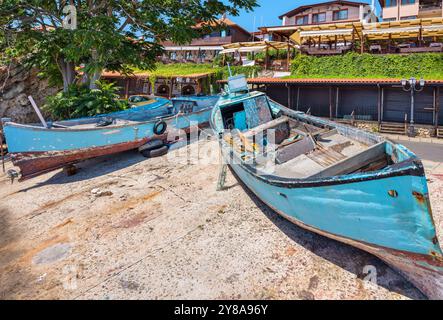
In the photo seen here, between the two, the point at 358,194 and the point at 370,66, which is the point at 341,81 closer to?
the point at 370,66

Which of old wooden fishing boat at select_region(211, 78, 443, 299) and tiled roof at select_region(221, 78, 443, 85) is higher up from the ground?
tiled roof at select_region(221, 78, 443, 85)

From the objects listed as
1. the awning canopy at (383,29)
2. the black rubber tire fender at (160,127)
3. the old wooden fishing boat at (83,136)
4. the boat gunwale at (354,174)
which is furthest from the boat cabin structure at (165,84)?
the boat gunwale at (354,174)

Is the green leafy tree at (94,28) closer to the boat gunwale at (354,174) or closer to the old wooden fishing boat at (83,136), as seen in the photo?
the old wooden fishing boat at (83,136)

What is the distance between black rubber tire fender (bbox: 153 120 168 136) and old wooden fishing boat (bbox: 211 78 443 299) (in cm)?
589

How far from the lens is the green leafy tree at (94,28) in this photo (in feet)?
48.6

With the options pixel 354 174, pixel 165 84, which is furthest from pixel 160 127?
pixel 165 84

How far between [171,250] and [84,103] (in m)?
12.0

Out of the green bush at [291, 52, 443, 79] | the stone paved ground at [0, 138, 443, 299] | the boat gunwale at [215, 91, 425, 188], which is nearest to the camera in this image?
the boat gunwale at [215, 91, 425, 188]

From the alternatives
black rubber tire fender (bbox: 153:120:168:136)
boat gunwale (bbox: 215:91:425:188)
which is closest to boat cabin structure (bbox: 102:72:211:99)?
black rubber tire fender (bbox: 153:120:168:136)

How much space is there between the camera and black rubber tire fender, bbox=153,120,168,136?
13.5 m

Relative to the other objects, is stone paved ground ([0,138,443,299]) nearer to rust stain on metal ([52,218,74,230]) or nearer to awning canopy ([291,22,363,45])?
rust stain on metal ([52,218,74,230])

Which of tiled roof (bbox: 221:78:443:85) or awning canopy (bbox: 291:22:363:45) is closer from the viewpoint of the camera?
tiled roof (bbox: 221:78:443:85)

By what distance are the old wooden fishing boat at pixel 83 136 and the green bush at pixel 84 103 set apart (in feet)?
4.85

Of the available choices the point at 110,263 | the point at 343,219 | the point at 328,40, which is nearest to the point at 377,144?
the point at 343,219
